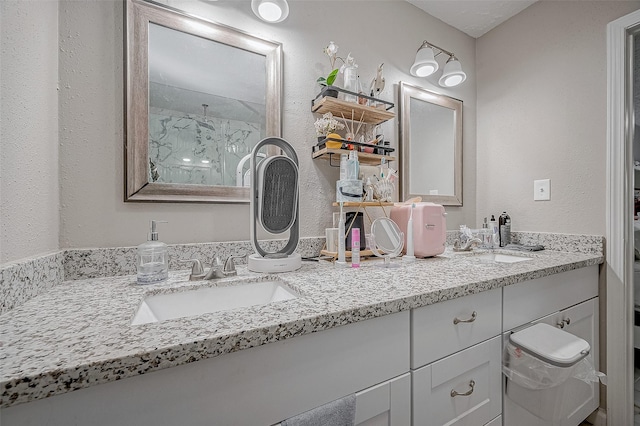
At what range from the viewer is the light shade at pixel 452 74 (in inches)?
63.3

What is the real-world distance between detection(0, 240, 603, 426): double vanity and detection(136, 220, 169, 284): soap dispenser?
0.06m

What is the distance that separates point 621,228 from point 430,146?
958 mm

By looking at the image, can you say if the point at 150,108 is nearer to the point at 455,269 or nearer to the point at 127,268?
the point at 127,268

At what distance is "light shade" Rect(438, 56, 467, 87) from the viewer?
1608 millimetres

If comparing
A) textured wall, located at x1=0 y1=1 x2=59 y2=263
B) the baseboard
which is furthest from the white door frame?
textured wall, located at x1=0 y1=1 x2=59 y2=263

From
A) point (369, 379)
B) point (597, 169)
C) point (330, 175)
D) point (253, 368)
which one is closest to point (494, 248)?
point (597, 169)

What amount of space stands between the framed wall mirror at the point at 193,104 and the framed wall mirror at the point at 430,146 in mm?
775

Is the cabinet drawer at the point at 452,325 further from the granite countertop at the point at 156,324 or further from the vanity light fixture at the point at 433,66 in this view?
the vanity light fixture at the point at 433,66

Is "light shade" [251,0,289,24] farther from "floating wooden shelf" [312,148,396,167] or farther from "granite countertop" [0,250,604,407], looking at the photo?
"granite countertop" [0,250,604,407]

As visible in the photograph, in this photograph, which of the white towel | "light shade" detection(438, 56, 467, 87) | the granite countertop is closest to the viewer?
the granite countertop

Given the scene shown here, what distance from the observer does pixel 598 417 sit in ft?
4.22

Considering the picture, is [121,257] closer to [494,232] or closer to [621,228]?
[494,232]

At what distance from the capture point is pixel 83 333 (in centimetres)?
48

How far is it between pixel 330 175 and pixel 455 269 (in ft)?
2.25
